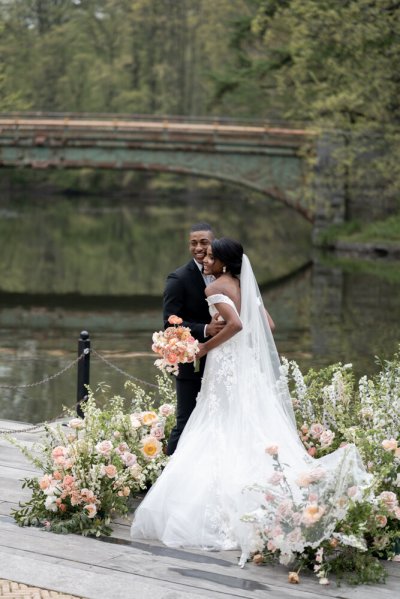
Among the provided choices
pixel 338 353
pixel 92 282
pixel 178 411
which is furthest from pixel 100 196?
pixel 178 411

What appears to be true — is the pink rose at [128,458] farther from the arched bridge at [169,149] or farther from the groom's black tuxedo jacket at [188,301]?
the arched bridge at [169,149]

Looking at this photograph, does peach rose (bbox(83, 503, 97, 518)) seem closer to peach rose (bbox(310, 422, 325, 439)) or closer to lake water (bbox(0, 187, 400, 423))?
peach rose (bbox(310, 422, 325, 439))

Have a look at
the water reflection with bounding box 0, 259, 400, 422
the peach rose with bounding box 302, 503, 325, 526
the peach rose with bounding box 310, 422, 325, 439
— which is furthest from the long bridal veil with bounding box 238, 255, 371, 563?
the water reflection with bounding box 0, 259, 400, 422

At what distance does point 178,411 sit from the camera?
8047 mm

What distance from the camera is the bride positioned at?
673 cm

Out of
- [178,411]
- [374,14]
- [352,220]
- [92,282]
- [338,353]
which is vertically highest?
[374,14]

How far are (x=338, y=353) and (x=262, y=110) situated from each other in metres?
32.8

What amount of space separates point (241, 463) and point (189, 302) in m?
1.26

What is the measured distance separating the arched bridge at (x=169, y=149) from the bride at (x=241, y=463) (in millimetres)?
30735

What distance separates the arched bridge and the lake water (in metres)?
2.80

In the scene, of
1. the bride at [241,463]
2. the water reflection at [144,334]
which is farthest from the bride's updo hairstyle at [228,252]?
the water reflection at [144,334]

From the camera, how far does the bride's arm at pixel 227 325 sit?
7.55 m

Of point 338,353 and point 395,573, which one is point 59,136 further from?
point 395,573

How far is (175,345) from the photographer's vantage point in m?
7.55
